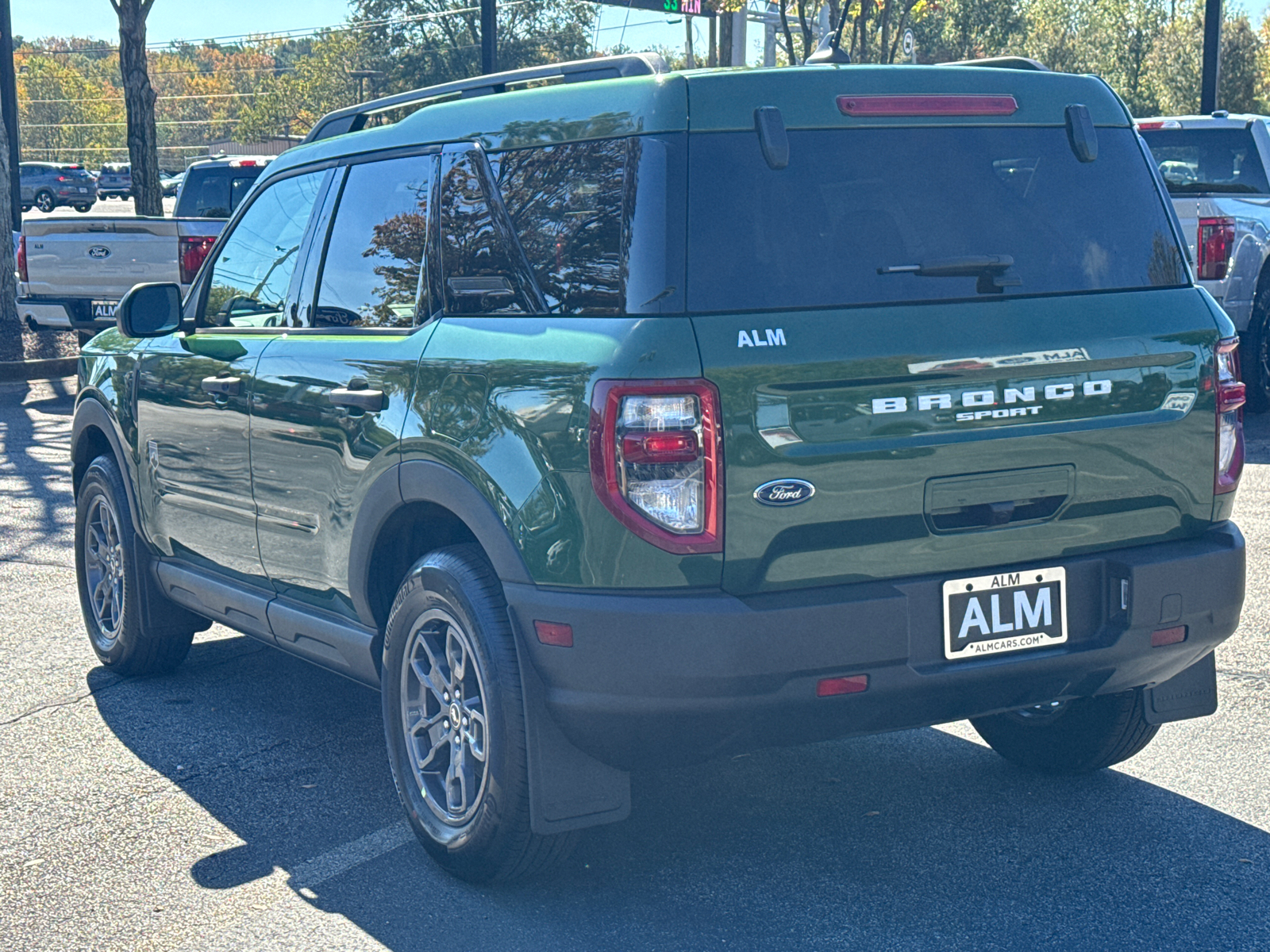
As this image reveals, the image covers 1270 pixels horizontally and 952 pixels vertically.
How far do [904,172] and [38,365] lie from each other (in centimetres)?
1473

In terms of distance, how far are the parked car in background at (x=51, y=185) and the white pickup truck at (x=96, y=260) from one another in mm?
48626

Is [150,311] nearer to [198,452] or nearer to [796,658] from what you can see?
[198,452]

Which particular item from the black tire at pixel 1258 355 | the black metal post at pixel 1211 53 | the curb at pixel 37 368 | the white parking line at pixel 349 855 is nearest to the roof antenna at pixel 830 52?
the white parking line at pixel 349 855

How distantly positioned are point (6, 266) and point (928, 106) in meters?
17.2

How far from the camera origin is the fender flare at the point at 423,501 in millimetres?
3525

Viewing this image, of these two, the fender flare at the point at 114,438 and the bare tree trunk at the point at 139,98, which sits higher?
the bare tree trunk at the point at 139,98

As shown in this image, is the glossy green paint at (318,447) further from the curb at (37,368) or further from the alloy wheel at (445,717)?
the curb at (37,368)

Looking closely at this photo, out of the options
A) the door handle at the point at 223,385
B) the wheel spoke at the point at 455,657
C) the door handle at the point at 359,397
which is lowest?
the wheel spoke at the point at 455,657

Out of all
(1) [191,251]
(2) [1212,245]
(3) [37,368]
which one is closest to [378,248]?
(2) [1212,245]

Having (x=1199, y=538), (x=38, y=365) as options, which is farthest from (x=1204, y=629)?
(x=38, y=365)

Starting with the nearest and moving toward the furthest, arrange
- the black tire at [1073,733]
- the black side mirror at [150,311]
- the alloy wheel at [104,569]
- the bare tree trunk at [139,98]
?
the black tire at [1073,733]
the black side mirror at [150,311]
the alloy wheel at [104,569]
the bare tree trunk at [139,98]

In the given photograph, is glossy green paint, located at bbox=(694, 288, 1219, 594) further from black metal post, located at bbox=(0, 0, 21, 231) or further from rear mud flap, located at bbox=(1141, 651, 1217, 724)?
black metal post, located at bbox=(0, 0, 21, 231)

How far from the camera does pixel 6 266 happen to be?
18672 mm

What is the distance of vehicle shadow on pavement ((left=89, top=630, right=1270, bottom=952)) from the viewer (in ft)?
11.6
